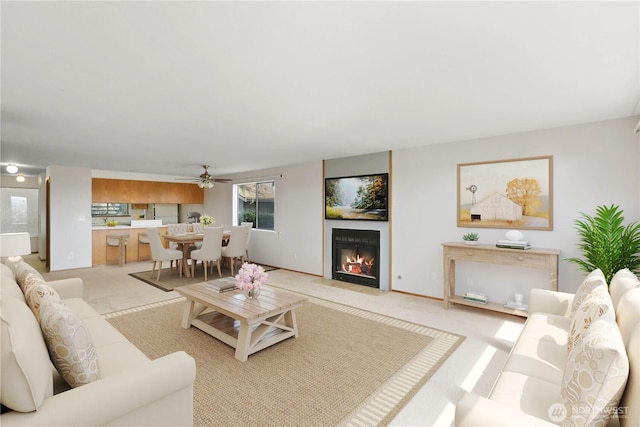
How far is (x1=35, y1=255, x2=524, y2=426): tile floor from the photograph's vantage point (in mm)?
2105

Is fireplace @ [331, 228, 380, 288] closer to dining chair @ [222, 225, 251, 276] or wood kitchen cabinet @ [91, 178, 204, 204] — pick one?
dining chair @ [222, 225, 251, 276]

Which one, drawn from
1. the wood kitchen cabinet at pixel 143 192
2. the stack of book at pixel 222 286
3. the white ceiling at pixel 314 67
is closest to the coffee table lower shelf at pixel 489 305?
the white ceiling at pixel 314 67

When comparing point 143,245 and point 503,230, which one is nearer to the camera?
point 503,230

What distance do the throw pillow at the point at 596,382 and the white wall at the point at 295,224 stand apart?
498cm

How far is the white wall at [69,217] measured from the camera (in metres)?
6.32

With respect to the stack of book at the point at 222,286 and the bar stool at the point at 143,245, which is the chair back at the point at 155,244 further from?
the stack of book at the point at 222,286

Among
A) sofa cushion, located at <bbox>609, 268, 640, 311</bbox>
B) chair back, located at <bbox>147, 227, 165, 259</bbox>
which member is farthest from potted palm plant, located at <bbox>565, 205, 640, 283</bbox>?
chair back, located at <bbox>147, 227, 165, 259</bbox>

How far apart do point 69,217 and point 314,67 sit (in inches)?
278

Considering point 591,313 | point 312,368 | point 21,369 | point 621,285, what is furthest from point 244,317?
point 621,285

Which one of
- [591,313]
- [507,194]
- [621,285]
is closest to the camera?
[591,313]

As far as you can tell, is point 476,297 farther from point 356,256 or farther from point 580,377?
point 580,377

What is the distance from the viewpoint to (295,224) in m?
6.56

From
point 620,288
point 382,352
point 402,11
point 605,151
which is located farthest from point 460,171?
point 402,11

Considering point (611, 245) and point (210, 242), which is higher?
point (611, 245)
